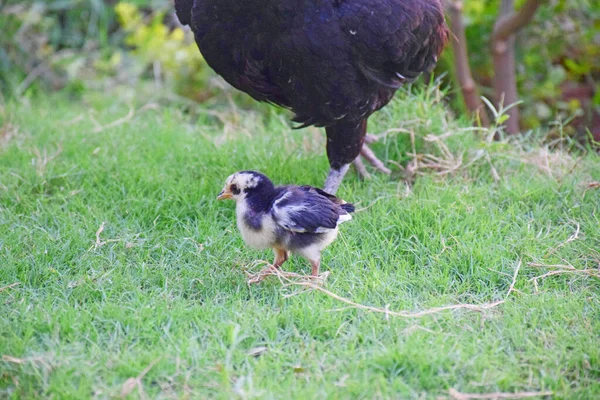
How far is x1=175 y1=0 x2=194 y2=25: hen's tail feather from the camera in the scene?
3.86m

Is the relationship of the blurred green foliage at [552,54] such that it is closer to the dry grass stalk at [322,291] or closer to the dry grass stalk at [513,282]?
the dry grass stalk at [513,282]

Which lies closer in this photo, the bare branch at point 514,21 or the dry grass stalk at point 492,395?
the dry grass stalk at point 492,395

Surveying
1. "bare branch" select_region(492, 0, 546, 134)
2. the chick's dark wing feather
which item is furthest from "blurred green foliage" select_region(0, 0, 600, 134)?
the chick's dark wing feather

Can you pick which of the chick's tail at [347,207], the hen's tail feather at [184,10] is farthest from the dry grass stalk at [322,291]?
the hen's tail feather at [184,10]

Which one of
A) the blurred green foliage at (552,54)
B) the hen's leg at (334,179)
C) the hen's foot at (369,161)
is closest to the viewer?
the hen's leg at (334,179)

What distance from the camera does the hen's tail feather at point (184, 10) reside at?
3859 millimetres

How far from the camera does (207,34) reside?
11.8 ft

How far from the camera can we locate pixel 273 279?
3297 millimetres

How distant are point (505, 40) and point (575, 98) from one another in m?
1.16

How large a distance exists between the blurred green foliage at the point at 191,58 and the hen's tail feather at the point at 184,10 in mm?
2518

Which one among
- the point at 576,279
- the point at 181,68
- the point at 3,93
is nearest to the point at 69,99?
the point at 3,93

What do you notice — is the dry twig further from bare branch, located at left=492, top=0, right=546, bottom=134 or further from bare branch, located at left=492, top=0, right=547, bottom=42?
bare branch, located at left=492, top=0, right=547, bottom=42

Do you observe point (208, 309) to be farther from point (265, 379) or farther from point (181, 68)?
point (181, 68)

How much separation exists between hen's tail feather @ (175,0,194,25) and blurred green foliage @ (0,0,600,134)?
2518 mm
